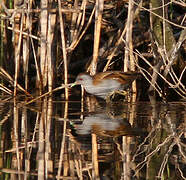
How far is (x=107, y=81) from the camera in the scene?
22.3ft

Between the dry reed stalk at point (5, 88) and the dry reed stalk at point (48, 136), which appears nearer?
the dry reed stalk at point (48, 136)

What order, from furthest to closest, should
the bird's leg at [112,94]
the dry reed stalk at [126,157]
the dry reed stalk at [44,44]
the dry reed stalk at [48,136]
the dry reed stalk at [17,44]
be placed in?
the bird's leg at [112,94], the dry reed stalk at [17,44], the dry reed stalk at [44,44], the dry reed stalk at [48,136], the dry reed stalk at [126,157]

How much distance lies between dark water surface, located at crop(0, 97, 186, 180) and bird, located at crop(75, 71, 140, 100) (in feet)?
1.03

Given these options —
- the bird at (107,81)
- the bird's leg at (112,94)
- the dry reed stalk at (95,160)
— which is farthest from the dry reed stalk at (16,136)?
the bird's leg at (112,94)

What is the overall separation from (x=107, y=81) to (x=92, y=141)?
84.3 inches

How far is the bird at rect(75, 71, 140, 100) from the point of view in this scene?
262 inches

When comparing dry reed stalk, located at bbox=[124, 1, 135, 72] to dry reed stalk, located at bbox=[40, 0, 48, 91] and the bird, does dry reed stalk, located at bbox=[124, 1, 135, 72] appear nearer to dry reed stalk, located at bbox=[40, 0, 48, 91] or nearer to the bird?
the bird

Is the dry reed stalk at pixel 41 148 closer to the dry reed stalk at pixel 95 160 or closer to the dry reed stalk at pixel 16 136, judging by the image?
the dry reed stalk at pixel 16 136

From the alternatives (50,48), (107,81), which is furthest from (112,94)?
(50,48)

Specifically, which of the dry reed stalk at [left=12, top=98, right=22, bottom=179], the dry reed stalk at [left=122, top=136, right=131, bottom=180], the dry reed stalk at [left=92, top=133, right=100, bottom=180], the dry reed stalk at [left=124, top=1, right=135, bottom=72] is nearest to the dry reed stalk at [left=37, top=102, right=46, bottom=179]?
the dry reed stalk at [left=12, top=98, right=22, bottom=179]

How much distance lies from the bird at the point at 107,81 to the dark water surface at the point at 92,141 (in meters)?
0.31

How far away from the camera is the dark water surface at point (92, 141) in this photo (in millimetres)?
3992

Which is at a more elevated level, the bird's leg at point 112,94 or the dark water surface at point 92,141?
the bird's leg at point 112,94

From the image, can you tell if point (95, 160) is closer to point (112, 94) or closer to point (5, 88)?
point (112, 94)
